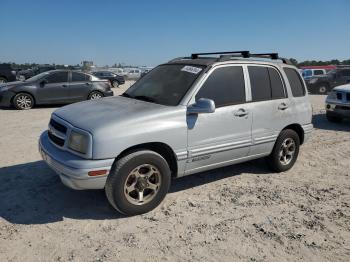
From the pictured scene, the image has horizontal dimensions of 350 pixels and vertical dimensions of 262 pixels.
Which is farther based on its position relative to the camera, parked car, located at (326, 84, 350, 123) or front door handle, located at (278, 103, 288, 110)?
parked car, located at (326, 84, 350, 123)

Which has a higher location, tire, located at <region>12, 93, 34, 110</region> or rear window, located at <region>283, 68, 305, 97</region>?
rear window, located at <region>283, 68, 305, 97</region>

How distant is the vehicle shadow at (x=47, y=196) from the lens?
13.6ft

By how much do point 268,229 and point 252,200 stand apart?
792mm

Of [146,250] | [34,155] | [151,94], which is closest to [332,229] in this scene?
[146,250]

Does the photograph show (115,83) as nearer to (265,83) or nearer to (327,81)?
(327,81)

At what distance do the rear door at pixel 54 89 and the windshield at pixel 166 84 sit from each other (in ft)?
26.8

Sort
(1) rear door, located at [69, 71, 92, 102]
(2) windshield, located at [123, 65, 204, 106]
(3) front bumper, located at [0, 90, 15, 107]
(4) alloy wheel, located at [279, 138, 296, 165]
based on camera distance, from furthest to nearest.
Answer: (1) rear door, located at [69, 71, 92, 102], (3) front bumper, located at [0, 90, 15, 107], (4) alloy wheel, located at [279, 138, 296, 165], (2) windshield, located at [123, 65, 204, 106]

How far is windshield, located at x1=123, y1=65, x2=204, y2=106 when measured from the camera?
456 cm

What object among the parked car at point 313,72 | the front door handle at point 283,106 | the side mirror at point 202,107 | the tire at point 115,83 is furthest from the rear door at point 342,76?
the side mirror at point 202,107

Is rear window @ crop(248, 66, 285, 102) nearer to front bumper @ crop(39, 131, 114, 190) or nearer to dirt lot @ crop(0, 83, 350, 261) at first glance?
dirt lot @ crop(0, 83, 350, 261)

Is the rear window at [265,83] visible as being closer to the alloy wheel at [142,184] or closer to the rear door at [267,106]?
the rear door at [267,106]

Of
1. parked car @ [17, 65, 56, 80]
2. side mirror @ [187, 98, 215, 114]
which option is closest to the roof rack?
side mirror @ [187, 98, 215, 114]

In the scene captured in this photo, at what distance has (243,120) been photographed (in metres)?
4.91

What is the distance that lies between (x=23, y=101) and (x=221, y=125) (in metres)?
9.86
